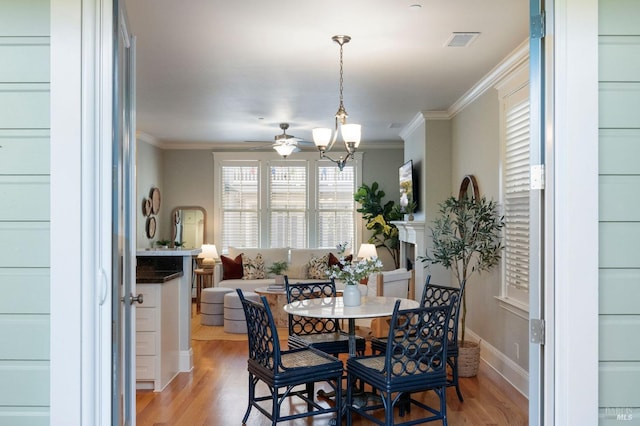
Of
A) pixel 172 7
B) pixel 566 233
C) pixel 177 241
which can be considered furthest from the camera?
pixel 177 241

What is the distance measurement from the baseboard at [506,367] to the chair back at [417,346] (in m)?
1.24

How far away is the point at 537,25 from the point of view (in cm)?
177

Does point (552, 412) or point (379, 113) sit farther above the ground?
point (379, 113)

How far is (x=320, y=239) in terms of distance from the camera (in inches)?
389

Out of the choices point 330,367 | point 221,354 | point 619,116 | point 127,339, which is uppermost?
point 619,116

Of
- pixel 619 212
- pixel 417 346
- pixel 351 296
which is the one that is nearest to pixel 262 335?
pixel 351 296

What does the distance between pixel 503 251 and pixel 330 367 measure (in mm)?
2148

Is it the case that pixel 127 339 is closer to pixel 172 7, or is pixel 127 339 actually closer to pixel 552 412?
pixel 552 412

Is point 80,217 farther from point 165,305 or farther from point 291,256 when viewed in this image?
point 291,256

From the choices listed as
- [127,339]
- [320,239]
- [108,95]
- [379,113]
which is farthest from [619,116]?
[320,239]

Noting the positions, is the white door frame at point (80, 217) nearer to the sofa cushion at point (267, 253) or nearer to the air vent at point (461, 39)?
the air vent at point (461, 39)

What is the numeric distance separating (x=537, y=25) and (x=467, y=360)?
12.0ft

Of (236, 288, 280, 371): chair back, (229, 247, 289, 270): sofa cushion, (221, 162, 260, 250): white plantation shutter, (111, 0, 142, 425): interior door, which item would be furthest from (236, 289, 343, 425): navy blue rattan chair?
(221, 162, 260, 250): white plantation shutter

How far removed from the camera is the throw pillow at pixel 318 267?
884 centimetres
